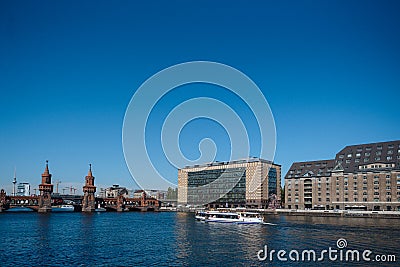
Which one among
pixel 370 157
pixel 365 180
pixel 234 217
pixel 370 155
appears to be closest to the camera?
pixel 234 217

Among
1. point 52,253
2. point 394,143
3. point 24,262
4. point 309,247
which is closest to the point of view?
point 24,262

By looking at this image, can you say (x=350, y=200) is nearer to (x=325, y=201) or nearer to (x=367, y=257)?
(x=325, y=201)

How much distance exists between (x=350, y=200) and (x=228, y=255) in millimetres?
140067

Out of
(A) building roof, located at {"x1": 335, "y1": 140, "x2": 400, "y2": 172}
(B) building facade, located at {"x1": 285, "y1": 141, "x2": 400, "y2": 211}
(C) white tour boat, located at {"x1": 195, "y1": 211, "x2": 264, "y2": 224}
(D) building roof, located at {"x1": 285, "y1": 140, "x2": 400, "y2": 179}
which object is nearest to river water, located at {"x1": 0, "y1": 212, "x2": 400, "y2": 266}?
(C) white tour boat, located at {"x1": 195, "y1": 211, "x2": 264, "y2": 224}

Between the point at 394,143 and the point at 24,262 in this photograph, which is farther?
the point at 394,143

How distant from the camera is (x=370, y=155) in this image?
618 feet

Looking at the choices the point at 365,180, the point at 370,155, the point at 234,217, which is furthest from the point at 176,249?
the point at 370,155

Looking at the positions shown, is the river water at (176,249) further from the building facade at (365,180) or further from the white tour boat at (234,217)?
the building facade at (365,180)

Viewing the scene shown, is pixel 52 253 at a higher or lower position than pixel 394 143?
lower

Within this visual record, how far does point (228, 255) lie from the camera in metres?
61.3

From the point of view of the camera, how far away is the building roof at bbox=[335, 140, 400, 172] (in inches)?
7111

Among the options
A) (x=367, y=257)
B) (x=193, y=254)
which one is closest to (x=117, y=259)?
(x=193, y=254)

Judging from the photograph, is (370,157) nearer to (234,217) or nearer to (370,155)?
(370,155)

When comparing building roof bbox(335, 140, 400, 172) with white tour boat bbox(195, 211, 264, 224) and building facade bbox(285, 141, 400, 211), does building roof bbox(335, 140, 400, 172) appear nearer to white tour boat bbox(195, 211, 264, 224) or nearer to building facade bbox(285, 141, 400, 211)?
building facade bbox(285, 141, 400, 211)
